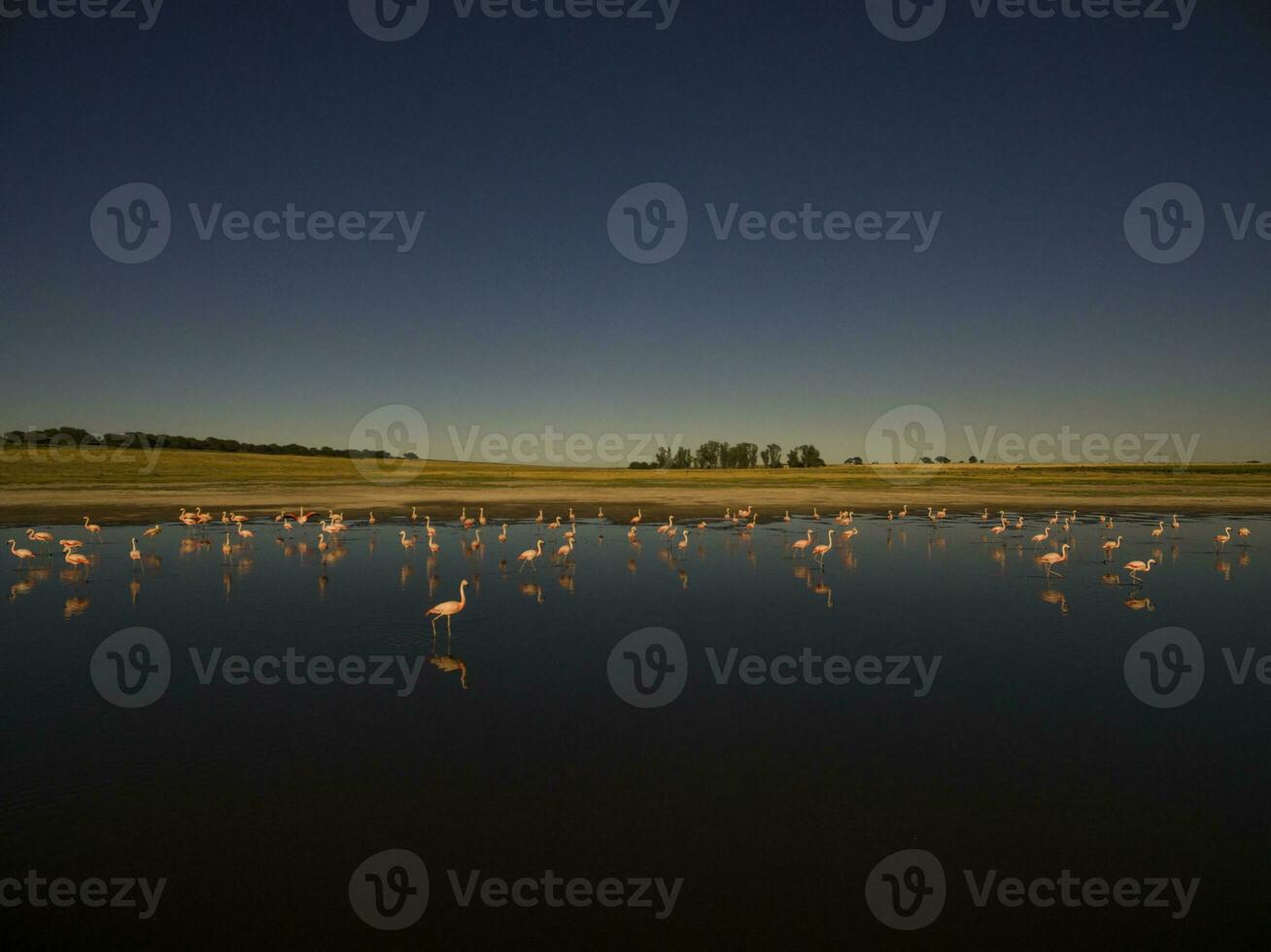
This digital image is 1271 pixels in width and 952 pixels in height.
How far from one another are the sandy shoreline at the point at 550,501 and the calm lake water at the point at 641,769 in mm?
25923

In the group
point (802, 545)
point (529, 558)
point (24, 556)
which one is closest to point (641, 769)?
point (529, 558)

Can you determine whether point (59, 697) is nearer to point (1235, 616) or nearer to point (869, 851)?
point (869, 851)

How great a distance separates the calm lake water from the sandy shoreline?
25.9 m

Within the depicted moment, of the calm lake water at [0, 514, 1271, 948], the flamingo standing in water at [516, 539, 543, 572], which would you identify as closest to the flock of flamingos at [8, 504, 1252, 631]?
Answer: the flamingo standing in water at [516, 539, 543, 572]

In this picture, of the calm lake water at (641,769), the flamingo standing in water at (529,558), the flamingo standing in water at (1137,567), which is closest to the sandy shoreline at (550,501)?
the flamingo standing in water at (529,558)

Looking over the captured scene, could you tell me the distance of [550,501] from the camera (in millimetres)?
53125

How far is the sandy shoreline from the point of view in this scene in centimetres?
4119

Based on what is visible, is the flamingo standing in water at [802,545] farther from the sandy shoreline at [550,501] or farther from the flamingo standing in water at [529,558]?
the sandy shoreline at [550,501]

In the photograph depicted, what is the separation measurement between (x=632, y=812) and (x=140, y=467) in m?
89.9

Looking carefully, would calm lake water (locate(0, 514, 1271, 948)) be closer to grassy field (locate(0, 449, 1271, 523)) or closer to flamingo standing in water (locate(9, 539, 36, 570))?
flamingo standing in water (locate(9, 539, 36, 570))

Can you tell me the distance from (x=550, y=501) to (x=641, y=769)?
45447 millimetres

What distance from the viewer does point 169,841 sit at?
6.64 metres

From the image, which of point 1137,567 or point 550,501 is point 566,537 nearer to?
point 1137,567

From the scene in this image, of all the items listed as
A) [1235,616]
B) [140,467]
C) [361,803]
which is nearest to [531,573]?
[361,803]
